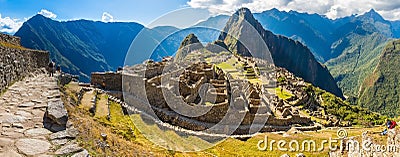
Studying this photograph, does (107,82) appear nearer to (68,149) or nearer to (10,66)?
(10,66)

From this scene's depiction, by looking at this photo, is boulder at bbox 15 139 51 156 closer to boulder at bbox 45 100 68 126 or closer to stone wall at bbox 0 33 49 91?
boulder at bbox 45 100 68 126

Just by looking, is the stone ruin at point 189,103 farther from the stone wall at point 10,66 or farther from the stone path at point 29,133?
the stone path at point 29,133

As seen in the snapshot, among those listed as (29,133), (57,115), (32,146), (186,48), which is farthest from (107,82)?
(186,48)

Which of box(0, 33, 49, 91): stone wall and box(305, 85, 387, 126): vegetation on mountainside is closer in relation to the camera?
box(0, 33, 49, 91): stone wall

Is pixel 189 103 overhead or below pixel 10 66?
below

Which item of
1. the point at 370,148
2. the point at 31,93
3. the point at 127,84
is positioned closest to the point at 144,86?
the point at 127,84

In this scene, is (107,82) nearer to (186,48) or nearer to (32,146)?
(32,146)

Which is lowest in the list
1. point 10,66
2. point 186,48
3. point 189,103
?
point 189,103

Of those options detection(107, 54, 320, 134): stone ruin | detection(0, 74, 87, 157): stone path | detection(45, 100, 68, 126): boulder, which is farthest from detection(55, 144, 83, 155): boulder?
detection(107, 54, 320, 134): stone ruin

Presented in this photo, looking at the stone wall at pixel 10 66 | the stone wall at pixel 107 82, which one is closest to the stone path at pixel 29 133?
the stone wall at pixel 10 66

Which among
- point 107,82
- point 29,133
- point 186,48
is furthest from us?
point 186,48

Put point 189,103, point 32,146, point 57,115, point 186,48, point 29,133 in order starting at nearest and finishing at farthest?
point 32,146 → point 29,133 → point 57,115 → point 189,103 → point 186,48

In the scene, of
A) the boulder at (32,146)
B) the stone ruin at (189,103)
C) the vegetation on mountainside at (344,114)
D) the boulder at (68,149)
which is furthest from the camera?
the vegetation on mountainside at (344,114)

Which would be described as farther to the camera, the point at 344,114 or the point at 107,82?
the point at 344,114
